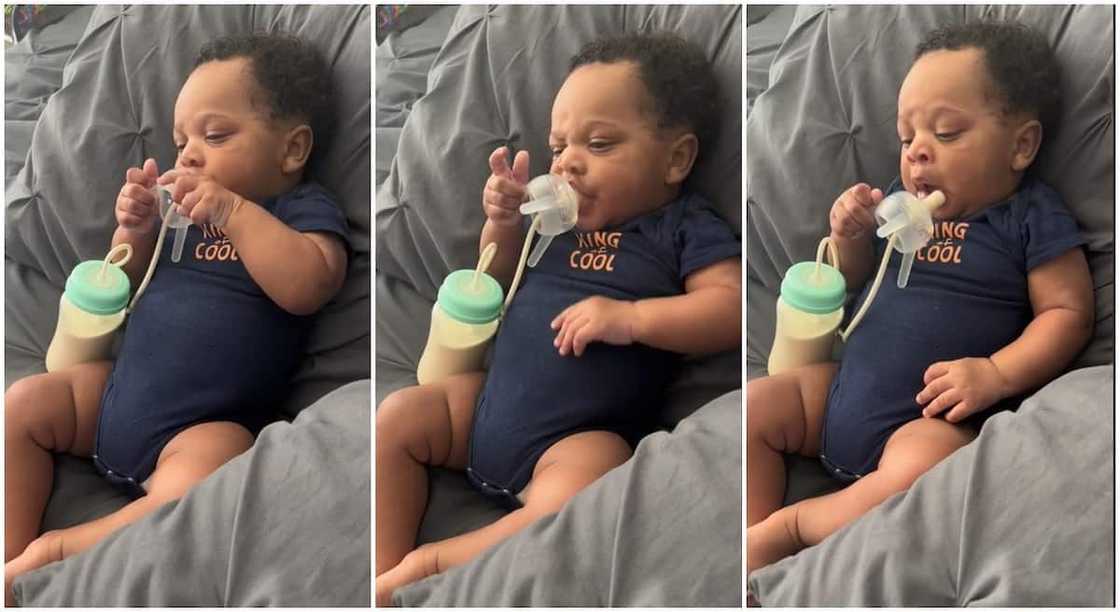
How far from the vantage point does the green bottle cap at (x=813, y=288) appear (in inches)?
61.2

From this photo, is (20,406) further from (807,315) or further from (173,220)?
(807,315)

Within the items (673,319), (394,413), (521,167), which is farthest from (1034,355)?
(394,413)

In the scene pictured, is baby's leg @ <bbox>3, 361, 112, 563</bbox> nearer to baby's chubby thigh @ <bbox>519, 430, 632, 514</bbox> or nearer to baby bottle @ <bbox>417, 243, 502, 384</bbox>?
baby bottle @ <bbox>417, 243, 502, 384</bbox>

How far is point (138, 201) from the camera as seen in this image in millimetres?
1578

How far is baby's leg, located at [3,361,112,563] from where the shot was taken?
1.56 meters

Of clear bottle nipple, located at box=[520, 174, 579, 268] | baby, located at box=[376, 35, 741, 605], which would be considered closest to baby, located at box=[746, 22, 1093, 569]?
baby, located at box=[376, 35, 741, 605]

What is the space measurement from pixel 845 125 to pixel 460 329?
508 millimetres

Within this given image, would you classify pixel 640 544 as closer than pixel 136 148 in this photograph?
Yes

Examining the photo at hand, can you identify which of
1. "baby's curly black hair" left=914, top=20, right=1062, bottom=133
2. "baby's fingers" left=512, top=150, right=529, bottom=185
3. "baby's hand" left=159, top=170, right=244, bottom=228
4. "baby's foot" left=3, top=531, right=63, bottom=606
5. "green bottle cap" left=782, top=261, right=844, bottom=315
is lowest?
"baby's foot" left=3, top=531, right=63, bottom=606

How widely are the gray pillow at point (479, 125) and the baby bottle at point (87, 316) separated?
1.00 ft

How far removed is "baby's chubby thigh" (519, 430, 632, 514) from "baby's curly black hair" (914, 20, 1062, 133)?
1.91ft

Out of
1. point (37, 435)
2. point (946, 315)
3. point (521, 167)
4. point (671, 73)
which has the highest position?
point (671, 73)

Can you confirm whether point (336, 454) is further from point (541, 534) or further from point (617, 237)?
point (617, 237)

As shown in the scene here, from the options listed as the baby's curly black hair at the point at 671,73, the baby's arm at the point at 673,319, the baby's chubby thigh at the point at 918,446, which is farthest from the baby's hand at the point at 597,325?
the baby's chubby thigh at the point at 918,446
